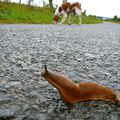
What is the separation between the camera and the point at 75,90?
184cm

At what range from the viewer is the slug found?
5.88ft

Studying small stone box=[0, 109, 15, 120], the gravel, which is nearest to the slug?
the gravel

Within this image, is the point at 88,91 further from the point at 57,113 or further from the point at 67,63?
the point at 67,63

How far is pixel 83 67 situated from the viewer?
3453 millimetres

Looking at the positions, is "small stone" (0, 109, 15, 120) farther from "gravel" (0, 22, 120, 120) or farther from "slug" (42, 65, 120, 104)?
"slug" (42, 65, 120, 104)

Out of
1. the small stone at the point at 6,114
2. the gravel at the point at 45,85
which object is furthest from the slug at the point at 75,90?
the small stone at the point at 6,114

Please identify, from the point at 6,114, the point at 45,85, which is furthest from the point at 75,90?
the point at 45,85

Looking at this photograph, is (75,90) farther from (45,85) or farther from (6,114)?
(45,85)

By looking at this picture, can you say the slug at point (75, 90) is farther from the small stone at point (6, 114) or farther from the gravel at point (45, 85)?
the small stone at point (6, 114)

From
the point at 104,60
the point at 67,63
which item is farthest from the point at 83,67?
the point at 104,60

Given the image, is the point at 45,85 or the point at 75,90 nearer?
the point at 75,90

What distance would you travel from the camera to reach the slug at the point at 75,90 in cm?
179

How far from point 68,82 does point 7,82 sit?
0.83 m

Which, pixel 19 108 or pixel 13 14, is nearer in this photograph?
pixel 19 108
